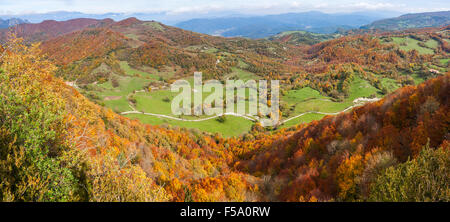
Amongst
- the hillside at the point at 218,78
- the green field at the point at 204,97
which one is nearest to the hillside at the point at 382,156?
the green field at the point at 204,97

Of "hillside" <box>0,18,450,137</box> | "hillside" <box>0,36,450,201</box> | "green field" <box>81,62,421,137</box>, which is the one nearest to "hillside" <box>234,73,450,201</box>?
"hillside" <box>0,36,450,201</box>

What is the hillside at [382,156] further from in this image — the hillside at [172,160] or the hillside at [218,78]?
the hillside at [218,78]

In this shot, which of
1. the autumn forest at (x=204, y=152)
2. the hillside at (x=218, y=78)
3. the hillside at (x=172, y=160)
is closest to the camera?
the hillside at (x=172, y=160)

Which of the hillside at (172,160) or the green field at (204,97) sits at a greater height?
the hillside at (172,160)

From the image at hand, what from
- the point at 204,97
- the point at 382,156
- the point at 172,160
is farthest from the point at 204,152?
the point at 204,97

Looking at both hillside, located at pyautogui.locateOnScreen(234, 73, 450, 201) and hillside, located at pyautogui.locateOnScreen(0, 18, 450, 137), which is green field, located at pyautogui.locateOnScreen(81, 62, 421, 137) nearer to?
→ hillside, located at pyautogui.locateOnScreen(0, 18, 450, 137)

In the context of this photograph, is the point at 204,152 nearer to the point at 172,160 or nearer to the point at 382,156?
the point at 172,160

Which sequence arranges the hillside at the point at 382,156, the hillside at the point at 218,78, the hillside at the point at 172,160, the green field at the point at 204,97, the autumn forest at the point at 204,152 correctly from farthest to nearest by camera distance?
the hillside at the point at 218,78 → the green field at the point at 204,97 → the autumn forest at the point at 204,152 → the hillside at the point at 382,156 → the hillside at the point at 172,160

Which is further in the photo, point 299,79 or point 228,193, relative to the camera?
point 299,79
